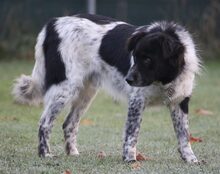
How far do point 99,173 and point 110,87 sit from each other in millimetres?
1839

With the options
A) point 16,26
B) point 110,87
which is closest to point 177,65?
point 110,87

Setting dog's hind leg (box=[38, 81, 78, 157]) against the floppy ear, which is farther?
dog's hind leg (box=[38, 81, 78, 157])

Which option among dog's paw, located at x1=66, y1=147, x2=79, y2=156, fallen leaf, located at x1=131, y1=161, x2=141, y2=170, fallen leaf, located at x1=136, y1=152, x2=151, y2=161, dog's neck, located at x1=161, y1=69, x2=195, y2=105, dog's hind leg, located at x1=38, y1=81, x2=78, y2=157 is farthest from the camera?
dog's paw, located at x1=66, y1=147, x2=79, y2=156

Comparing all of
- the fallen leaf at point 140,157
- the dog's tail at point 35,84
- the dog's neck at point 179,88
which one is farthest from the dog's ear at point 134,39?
the dog's tail at point 35,84

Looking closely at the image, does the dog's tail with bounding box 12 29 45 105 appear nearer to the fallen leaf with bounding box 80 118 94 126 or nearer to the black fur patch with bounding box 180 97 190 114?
the black fur patch with bounding box 180 97 190 114

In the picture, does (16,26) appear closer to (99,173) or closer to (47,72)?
(47,72)

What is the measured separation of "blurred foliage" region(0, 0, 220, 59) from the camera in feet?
70.6

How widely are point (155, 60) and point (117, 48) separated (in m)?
0.85

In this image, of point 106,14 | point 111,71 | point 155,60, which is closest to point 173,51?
point 155,60

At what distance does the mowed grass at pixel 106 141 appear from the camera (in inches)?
284

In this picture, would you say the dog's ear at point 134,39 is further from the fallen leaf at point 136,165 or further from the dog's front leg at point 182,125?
the fallen leaf at point 136,165

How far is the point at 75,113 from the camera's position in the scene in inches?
350

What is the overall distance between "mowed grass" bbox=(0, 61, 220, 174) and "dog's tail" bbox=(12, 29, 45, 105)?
594 millimetres

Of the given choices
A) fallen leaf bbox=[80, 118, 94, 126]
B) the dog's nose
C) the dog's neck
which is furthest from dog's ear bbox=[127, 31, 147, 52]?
fallen leaf bbox=[80, 118, 94, 126]
